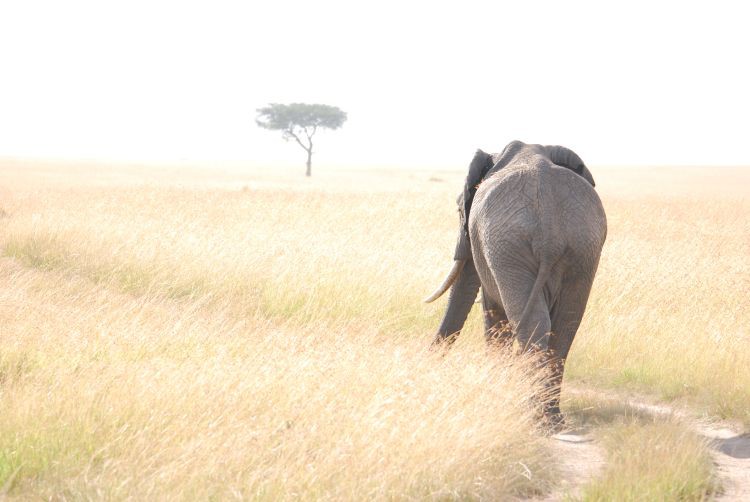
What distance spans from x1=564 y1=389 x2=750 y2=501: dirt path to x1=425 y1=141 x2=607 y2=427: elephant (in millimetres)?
456

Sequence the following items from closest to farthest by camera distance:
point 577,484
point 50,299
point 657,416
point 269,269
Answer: point 577,484 → point 657,416 → point 50,299 → point 269,269

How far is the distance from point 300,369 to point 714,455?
2.55m

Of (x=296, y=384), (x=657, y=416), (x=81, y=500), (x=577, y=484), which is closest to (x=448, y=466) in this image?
(x=577, y=484)

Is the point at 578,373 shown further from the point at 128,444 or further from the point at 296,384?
the point at 128,444

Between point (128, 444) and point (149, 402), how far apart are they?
0.42m

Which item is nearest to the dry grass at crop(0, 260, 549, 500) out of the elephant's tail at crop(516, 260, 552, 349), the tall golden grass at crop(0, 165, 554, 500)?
the tall golden grass at crop(0, 165, 554, 500)

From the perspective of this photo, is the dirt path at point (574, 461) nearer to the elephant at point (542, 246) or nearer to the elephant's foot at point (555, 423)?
the elephant's foot at point (555, 423)

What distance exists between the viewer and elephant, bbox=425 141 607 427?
555cm

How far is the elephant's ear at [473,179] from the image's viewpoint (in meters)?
6.48

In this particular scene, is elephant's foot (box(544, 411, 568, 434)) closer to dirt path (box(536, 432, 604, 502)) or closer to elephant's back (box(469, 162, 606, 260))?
dirt path (box(536, 432, 604, 502))

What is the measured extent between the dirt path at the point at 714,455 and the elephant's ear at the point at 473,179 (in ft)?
5.53

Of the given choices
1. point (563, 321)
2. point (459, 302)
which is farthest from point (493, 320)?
point (563, 321)

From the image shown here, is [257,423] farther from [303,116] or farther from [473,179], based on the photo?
[303,116]

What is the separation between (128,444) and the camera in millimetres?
4383
